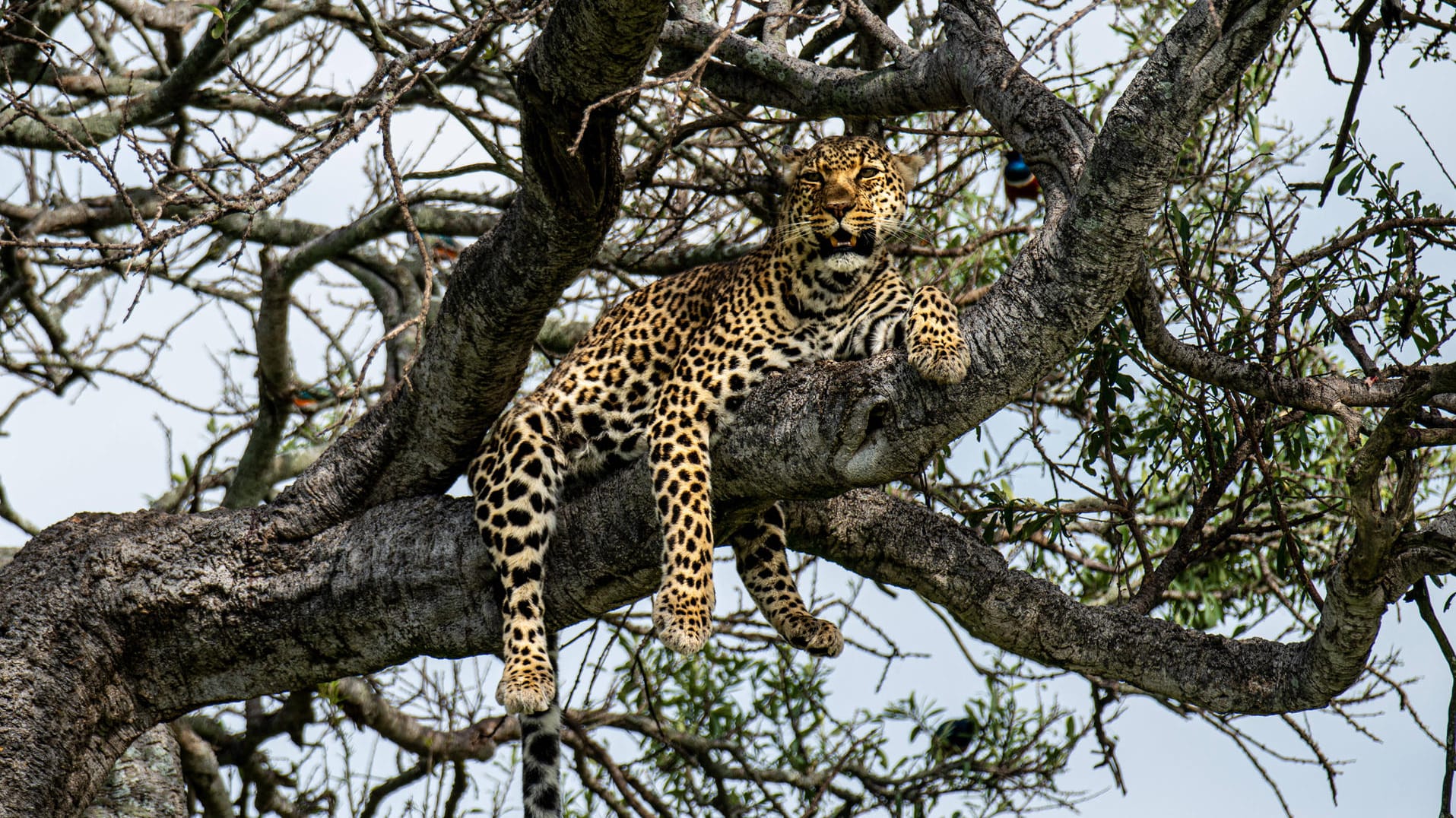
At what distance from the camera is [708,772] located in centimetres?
730

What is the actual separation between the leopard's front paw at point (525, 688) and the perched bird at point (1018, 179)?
10.3 feet

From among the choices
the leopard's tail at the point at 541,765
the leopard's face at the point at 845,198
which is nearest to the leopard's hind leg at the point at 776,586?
the leopard's tail at the point at 541,765

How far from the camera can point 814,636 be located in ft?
17.3

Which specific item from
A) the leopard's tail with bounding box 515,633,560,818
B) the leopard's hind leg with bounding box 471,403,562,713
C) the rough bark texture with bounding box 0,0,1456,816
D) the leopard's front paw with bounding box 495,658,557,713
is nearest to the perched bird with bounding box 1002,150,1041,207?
the rough bark texture with bounding box 0,0,1456,816

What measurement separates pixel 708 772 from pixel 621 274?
2561mm

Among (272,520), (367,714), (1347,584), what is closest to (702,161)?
(272,520)

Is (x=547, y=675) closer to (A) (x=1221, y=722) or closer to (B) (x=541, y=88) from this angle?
(B) (x=541, y=88)

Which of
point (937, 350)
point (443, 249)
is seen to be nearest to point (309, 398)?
point (443, 249)

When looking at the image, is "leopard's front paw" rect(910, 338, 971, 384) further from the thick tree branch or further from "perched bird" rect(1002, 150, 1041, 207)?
"perched bird" rect(1002, 150, 1041, 207)

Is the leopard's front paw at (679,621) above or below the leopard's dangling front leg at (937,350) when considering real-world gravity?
below

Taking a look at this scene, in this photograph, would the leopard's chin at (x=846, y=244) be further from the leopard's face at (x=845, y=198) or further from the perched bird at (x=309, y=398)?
the perched bird at (x=309, y=398)

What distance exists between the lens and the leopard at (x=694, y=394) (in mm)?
4699

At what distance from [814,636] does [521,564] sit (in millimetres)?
1106

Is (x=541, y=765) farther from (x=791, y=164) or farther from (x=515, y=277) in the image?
(x=791, y=164)
